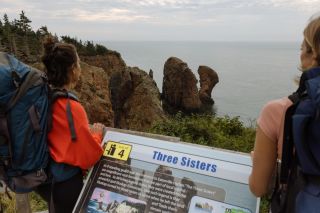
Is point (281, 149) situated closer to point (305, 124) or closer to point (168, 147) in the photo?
point (305, 124)

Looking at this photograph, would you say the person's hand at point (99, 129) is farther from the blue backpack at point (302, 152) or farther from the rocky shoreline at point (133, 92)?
the rocky shoreline at point (133, 92)

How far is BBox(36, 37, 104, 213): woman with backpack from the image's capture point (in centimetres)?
283

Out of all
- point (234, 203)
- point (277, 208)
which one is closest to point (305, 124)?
point (277, 208)

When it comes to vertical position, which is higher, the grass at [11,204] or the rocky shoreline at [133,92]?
the grass at [11,204]

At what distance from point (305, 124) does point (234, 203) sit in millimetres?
992

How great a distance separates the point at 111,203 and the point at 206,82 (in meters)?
60.0

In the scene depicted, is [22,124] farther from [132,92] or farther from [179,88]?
[179,88]

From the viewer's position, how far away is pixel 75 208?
9.93ft

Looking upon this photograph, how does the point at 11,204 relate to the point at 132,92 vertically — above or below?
above

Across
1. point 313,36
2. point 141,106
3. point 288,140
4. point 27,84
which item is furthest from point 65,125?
point 141,106

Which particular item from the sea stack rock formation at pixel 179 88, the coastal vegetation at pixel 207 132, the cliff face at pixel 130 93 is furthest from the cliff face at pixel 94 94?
the sea stack rock formation at pixel 179 88

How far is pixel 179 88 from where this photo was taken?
184ft

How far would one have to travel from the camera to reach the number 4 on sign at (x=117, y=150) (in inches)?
122

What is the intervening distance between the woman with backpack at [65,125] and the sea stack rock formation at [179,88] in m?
50.5
